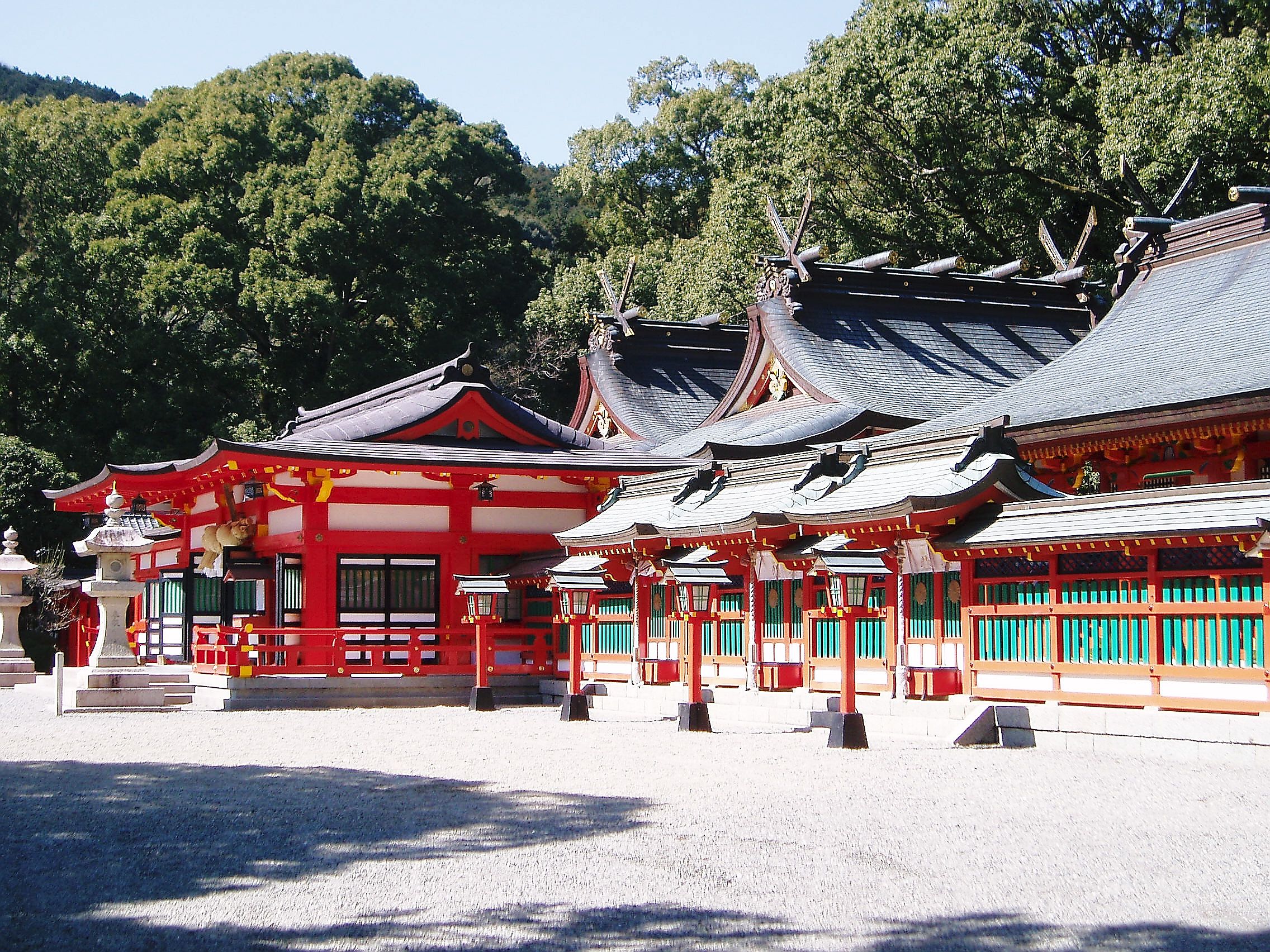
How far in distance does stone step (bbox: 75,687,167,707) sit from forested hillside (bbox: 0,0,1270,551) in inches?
646

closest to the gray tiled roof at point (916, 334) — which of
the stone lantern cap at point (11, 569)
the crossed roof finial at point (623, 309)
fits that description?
the crossed roof finial at point (623, 309)

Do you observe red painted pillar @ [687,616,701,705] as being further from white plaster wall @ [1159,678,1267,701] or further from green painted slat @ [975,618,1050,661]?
white plaster wall @ [1159,678,1267,701]

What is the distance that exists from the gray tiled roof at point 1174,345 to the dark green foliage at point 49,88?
58.9 m

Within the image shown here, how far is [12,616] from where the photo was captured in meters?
27.6

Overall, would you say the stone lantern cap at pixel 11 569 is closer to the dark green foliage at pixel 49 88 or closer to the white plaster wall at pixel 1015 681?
the white plaster wall at pixel 1015 681

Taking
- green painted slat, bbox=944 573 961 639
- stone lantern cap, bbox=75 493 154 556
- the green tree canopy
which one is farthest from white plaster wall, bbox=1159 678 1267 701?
the green tree canopy

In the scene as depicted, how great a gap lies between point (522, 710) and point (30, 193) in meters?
29.5

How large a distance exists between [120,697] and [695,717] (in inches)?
337

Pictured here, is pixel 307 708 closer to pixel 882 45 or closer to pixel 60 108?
pixel 882 45

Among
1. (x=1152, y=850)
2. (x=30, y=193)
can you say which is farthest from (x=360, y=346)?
(x=1152, y=850)

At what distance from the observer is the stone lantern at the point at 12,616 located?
2664 cm

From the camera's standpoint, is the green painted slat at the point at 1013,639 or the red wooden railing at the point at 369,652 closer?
the green painted slat at the point at 1013,639

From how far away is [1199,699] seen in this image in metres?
12.6

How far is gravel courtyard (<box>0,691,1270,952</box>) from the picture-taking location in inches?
245
